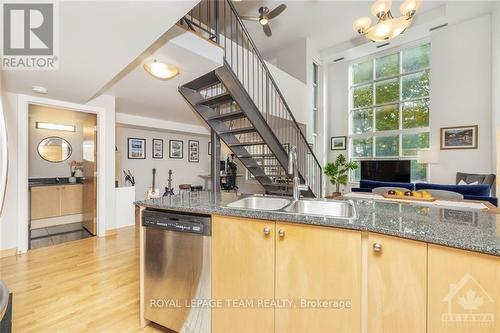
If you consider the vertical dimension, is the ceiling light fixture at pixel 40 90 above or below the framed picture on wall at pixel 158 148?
above

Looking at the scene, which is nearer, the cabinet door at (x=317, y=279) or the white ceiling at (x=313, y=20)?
the cabinet door at (x=317, y=279)

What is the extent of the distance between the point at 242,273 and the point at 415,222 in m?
0.95

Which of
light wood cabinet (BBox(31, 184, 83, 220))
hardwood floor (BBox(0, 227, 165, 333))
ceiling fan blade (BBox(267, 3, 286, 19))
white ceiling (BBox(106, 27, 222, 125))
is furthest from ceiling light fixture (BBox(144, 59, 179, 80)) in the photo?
light wood cabinet (BBox(31, 184, 83, 220))

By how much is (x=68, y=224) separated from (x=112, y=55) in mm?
4124

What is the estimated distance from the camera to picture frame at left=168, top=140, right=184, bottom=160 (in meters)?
6.79

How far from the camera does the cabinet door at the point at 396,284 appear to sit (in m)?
1.00

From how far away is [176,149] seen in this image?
6938 mm

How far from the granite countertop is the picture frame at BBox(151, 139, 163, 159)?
5170mm

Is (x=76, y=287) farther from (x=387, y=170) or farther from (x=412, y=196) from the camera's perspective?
(x=387, y=170)

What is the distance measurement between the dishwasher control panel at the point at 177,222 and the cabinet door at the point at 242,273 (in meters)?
0.07

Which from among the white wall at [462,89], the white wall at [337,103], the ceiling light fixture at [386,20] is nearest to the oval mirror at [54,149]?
the ceiling light fixture at [386,20]

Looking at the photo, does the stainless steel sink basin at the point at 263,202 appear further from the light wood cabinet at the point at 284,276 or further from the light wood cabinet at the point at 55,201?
the light wood cabinet at the point at 55,201

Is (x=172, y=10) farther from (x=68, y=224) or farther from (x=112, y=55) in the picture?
(x=68, y=224)

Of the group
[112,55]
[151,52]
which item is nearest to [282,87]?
[151,52]
